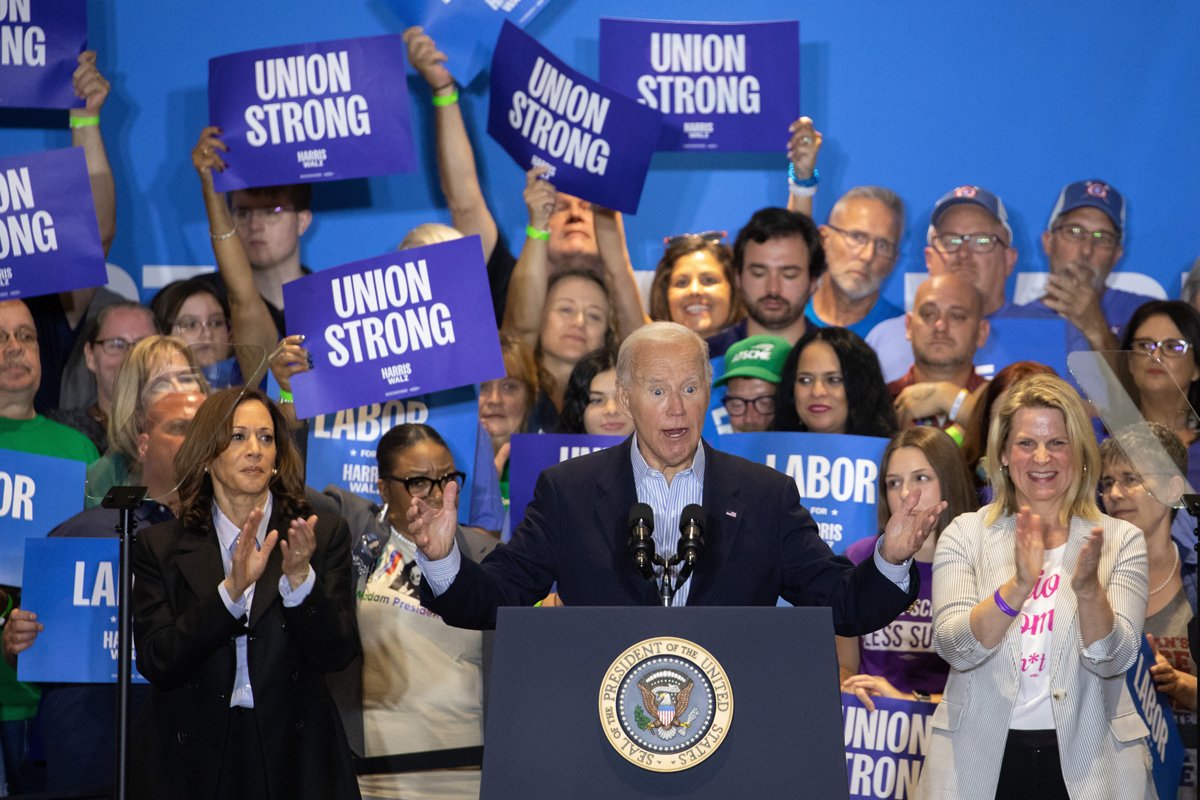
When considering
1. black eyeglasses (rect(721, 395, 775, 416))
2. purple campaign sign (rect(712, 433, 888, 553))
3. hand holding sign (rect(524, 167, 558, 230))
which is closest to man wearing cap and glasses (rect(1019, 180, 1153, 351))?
black eyeglasses (rect(721, 395, 775, 416))

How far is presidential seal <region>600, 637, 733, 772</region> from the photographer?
239 centimetres

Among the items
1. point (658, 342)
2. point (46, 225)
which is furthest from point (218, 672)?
point (46, 225)

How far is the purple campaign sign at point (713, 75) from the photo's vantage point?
246 inches

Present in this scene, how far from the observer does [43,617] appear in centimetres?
457

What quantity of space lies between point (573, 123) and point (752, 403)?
1.37 meters

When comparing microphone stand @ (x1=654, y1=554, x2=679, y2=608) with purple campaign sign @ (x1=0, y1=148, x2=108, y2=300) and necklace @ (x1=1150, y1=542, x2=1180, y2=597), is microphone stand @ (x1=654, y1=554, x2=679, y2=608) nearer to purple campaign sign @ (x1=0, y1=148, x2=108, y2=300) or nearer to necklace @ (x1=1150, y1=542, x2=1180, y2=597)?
necklace @ (x1=1150, y1=542, x2=1180, y2=597)

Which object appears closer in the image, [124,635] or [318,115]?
[124,635]

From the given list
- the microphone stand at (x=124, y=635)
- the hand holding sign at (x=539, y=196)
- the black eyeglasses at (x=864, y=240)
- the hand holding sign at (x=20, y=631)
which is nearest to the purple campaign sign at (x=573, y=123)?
the hand holding sign at (x=539, y=196)

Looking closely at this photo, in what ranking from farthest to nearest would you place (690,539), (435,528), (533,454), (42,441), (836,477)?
(42,441), (533,454), (836,477), (435,528), (690,539)

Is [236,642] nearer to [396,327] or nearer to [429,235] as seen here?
[396,327]

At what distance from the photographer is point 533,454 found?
5.05m

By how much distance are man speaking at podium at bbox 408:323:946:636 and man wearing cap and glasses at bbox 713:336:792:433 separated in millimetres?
2019

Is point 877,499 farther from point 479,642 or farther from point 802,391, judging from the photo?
point 479,642

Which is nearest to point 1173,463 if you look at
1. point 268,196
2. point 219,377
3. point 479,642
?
point 479,642
